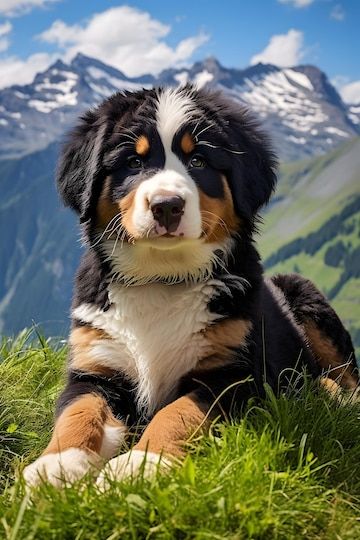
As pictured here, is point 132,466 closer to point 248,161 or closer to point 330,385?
point 248,161

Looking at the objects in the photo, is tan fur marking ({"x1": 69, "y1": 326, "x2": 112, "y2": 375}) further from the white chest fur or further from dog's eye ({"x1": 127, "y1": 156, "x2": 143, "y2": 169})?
dog's eye ({"x1": 127, "y1": 156, "x2": 143, "y2": 169})

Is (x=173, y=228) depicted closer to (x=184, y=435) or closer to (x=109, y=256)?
(x=109, y=256)

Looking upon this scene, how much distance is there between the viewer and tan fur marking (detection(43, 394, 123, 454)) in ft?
14.2

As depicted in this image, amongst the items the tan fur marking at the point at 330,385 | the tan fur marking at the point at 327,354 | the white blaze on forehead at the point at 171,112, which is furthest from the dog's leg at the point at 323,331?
the white blaze on forehead at the point at 171,112

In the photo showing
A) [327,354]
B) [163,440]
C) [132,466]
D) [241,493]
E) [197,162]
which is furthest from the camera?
[327,354]

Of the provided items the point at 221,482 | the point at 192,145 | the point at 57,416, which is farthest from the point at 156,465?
the point at 192,145

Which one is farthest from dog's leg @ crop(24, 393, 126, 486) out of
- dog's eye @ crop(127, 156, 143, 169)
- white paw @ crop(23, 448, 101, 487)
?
dog's eye @ crop(127, 156, 143, 169)

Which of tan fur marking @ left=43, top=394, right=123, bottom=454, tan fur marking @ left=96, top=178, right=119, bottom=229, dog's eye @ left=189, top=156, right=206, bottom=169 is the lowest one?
tan fur marking @ left=43, top=394, right=123, bottom=454

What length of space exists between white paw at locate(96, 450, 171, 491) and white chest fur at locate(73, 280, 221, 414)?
3.10 feet

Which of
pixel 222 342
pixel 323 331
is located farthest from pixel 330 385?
pixel 222 342

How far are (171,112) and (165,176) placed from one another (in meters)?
0.55

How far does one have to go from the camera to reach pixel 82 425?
446cm

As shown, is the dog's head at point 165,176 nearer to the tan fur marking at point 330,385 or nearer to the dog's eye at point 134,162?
the dog's eye at point 134,162

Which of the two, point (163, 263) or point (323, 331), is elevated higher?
point (163, 263)
